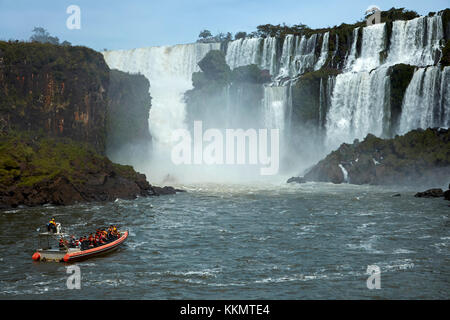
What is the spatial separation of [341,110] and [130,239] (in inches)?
1680

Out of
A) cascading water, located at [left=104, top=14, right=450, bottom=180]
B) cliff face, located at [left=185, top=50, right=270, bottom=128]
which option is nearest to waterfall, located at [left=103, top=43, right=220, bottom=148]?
cascading water, located at [left=104, top=14, right=450, bottom=180]

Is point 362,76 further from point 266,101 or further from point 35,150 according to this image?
point 35,150

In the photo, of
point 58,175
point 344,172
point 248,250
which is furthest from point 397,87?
point 248,250

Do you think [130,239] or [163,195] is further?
[163,195]

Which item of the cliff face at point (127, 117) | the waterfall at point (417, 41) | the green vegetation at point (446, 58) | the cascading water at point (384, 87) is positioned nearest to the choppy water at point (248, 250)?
the cascading water at point (384, 87)

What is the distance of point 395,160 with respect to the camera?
5759 cm

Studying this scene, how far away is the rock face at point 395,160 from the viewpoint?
55156mm

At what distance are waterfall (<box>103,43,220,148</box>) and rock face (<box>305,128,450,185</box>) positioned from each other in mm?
30641

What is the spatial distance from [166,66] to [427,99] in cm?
4885

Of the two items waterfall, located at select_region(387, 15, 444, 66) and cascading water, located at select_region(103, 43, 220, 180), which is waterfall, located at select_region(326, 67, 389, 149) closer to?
waterfall, located at select_region(387, 15, 444, 66)

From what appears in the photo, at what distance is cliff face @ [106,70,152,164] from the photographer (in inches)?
2697

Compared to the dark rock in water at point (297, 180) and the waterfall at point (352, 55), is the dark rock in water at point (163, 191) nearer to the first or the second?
the dark rock in water at point (297, 180)
